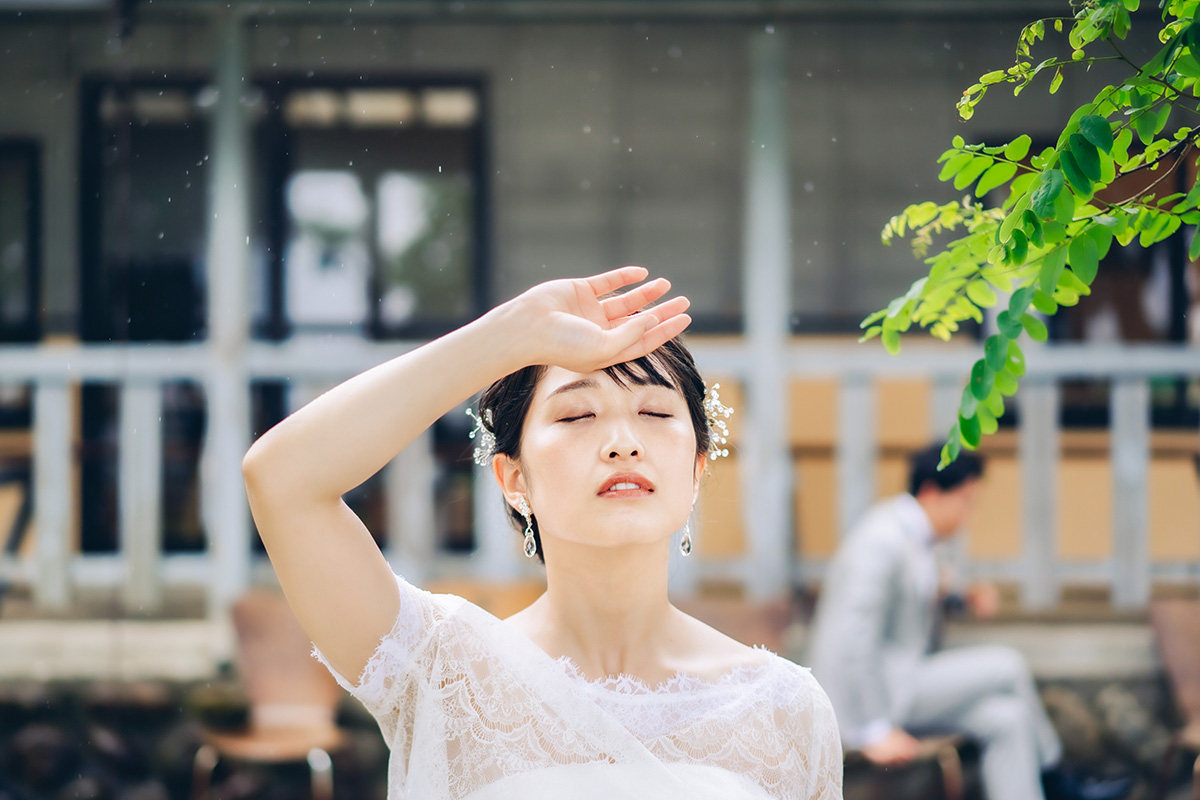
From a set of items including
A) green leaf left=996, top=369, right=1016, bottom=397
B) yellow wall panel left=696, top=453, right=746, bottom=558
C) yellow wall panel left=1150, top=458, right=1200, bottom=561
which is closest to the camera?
green leaf left=996, top=369, right=1016, bottom=397

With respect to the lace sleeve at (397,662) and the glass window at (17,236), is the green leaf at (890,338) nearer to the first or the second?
the lace sleeve at (397,662)

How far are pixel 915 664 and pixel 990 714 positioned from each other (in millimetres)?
357

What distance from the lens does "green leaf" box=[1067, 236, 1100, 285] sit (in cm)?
103

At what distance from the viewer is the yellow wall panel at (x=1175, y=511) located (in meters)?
4.28

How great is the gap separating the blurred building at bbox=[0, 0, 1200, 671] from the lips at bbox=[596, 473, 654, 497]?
2969mm

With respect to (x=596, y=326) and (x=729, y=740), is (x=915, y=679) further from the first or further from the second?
(x=596, y=326)

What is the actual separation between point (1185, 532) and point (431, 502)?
3.30 m

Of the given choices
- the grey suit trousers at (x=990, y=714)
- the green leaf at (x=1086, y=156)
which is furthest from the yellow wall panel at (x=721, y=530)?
the green leaf at (x=1086, y=156)

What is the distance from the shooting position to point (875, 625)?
3.58 m

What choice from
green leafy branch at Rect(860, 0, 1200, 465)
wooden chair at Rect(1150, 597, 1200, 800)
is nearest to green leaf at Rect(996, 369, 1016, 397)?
green leafy branch at Rect(860, 0, 1200, 465)

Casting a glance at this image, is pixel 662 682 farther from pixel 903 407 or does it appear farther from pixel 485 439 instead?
pixel 903 407

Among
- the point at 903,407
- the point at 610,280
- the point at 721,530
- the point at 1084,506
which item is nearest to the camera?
the point at 610,280

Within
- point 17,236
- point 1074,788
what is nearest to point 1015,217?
point 1074,788

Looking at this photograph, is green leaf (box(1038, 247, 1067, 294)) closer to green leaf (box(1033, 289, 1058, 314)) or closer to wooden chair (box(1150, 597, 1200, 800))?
green leaf (box(1033, 289, 1058, 314))
